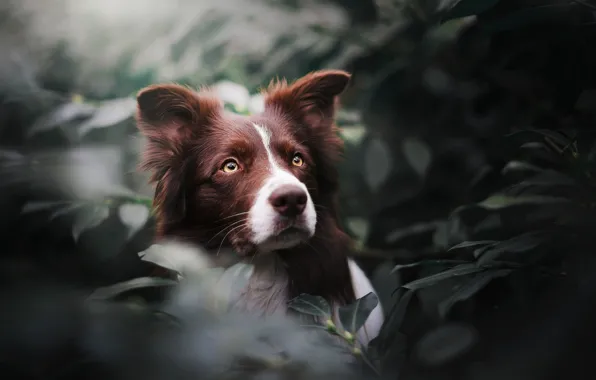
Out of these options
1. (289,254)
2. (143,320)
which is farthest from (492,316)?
(143,320)

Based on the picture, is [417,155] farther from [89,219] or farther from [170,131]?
[89,219]

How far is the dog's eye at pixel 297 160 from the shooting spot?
1054mm

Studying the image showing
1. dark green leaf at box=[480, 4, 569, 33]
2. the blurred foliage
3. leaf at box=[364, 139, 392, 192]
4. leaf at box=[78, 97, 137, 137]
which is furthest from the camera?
leaf at box=[364, 139, 392, 192]

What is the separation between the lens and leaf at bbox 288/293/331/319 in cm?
93

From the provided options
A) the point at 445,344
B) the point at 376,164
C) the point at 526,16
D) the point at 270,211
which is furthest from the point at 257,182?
the point at 526,16

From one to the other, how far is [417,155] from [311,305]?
0.41 m

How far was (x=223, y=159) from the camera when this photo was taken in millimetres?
1020

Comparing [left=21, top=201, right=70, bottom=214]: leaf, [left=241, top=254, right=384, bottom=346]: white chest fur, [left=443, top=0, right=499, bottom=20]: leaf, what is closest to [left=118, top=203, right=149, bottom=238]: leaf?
[left=21, top=201, right=70, bottom=214]: leaf

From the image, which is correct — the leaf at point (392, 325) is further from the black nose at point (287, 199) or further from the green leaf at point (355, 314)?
the black nose at point (287, 199)

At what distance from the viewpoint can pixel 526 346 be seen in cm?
61

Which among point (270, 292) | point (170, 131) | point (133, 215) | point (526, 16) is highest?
point (526, 16)

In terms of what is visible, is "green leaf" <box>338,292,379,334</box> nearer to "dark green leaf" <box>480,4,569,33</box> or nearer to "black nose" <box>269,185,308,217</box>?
"black nose" <box>269,185,308,217</box>

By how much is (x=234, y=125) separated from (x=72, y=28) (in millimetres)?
328

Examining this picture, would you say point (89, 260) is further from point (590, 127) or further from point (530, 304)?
point (590, 127)
